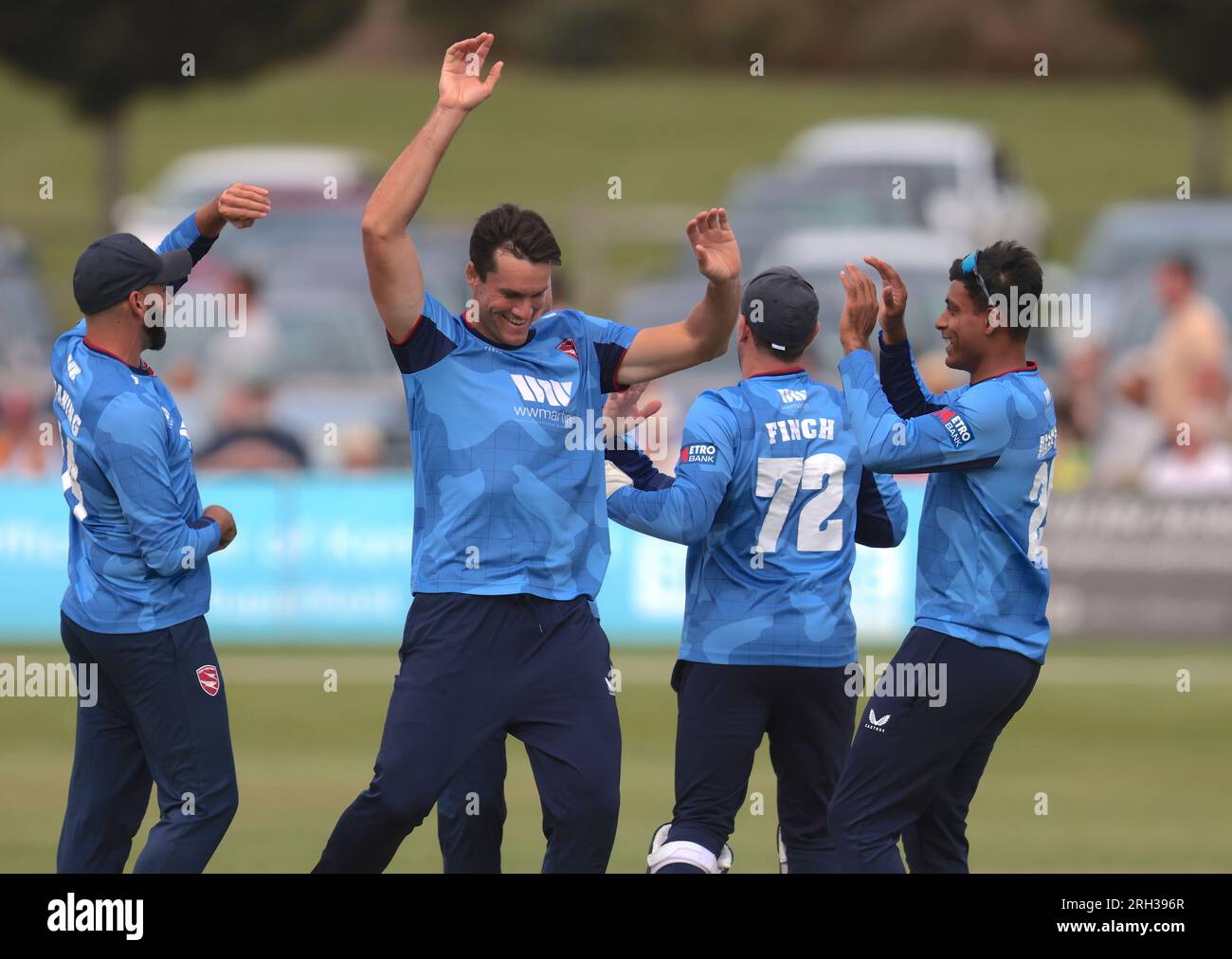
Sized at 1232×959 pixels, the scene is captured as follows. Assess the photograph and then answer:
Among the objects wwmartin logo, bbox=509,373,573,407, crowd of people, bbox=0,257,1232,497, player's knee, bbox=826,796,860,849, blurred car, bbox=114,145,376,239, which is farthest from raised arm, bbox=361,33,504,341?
blurred car, bbox=114,145,376,239

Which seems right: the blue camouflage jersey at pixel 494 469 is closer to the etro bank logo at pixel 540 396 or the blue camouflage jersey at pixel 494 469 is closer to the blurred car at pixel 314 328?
the etro bank logo at pixel 540 396

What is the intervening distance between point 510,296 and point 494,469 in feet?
1.83

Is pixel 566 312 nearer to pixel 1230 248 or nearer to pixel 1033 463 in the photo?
pixel 1033 463

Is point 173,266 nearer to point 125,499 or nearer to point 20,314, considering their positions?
point 125,499

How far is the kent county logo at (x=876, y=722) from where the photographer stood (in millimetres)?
6281

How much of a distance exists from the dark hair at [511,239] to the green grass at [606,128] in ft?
106

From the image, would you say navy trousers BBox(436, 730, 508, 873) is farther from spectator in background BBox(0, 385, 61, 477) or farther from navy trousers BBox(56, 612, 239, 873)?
spectator in background BBox(0, 385, 61, 477)

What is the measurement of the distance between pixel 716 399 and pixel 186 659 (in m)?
1.98

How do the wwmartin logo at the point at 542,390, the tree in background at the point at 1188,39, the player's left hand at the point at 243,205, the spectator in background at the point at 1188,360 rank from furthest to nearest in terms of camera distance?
1. the tree in background at the point at 1188,39
2. the spectator in background at the point at 1188,360
3. the player's left hand at the point at 243,205
4. the wwmartin logo at the point at 542,390

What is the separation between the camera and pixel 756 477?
669 centimetres

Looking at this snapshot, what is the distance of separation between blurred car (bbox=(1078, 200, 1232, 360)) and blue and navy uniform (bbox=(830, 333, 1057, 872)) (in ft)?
46.3

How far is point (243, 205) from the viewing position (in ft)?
21.1

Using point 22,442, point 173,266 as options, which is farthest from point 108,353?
point 22,442

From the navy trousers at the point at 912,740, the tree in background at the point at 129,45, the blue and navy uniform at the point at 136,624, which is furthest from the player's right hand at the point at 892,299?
the tree in background at the point at 129,45
